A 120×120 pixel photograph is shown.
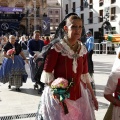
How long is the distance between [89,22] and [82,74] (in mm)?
34657

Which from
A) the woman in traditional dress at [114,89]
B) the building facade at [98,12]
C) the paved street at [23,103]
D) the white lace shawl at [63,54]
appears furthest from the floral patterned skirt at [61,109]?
the building facade at [98,12]

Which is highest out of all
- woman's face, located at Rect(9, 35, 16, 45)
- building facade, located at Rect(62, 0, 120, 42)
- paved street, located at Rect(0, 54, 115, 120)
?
building facade, located at Rect(62, 0, 120, 42)

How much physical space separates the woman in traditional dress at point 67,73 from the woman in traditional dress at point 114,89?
31 centimetres

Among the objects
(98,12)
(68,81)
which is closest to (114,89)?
(68,81)

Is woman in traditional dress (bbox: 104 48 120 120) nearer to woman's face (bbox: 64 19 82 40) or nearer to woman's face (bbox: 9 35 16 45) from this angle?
woman's face (bbox: 64 19 82 40)

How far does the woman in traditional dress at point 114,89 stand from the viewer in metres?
2.68

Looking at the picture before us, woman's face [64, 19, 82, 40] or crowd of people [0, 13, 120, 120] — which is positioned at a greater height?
woman's face [64, 19, 82, 40]

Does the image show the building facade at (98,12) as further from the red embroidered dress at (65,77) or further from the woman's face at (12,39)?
Answer: the red embroidered dress at (65,77)

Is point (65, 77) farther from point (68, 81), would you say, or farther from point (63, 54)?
point (63, 54)

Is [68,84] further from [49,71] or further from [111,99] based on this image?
[111,99]

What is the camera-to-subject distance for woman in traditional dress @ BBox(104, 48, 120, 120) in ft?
8.78

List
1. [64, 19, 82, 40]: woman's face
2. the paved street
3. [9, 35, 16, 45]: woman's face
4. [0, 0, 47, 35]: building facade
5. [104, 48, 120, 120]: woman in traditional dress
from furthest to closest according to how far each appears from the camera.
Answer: [0, 0, 47, 35]: building facade → [9, 35, 16, 45]: woman's face → the paved street → [64, 19, 82, 40]: woman's face → [104, 48, 120, 120]: woman in traditional dress

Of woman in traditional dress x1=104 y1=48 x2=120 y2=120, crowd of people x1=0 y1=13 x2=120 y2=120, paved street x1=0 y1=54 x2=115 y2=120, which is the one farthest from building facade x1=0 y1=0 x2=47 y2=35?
woman in traditional dress x1=104 y1=48 x2=120 y2=120

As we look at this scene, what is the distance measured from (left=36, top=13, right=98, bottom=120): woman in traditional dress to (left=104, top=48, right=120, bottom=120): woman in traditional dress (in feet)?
1.02
